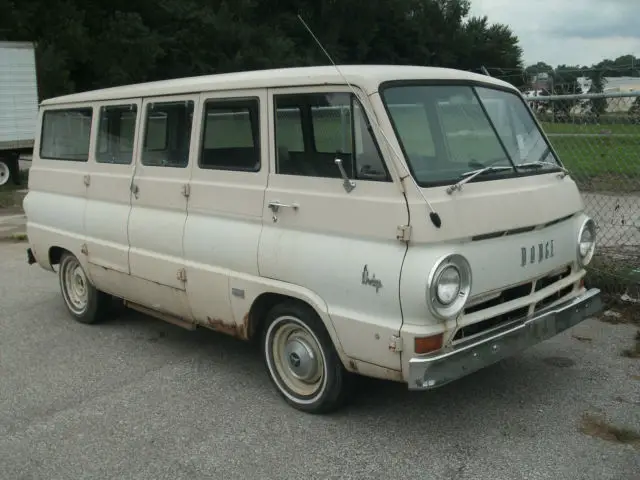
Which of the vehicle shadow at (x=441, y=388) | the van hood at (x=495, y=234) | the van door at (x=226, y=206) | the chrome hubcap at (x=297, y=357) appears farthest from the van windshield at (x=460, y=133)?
the vehicle shadow at (x=441, y=388)

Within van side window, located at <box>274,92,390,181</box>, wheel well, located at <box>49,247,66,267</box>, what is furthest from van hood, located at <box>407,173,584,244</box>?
wheel well, located at <box>49,247,66,267</box>

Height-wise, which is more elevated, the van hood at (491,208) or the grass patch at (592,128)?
the grass patch at (592,128)

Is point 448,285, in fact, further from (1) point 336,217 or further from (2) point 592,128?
(2) point 592,128

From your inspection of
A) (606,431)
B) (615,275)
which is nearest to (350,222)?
(606,431)

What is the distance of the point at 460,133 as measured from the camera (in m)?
4.44

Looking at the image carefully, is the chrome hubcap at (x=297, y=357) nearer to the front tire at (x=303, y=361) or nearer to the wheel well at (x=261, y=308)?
the front tire at (x=303, y=361)

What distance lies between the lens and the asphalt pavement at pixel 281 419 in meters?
3.79

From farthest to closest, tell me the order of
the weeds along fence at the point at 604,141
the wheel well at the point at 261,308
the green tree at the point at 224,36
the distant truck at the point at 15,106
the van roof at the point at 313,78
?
the green tree at the point at 224,36 → the distant truck at the point at 15,106 → the weeds along fence at the point at 604,141 → the wheel well at the point at 261,308 → the van roof at the point at 313,78

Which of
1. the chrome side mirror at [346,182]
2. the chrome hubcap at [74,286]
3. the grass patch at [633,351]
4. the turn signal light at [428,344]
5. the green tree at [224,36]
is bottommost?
the grass patch at [633,351]

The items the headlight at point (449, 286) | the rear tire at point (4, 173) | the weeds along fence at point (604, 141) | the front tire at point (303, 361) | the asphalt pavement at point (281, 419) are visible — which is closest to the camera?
the headlight at point (449, 286)

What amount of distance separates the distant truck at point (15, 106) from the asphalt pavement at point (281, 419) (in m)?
14.0

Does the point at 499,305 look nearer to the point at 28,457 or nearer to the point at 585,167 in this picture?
the point at 28,457

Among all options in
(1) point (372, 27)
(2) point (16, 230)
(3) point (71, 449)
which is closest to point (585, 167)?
(3) point (71, 449)

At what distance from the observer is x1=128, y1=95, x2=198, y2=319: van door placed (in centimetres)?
503
